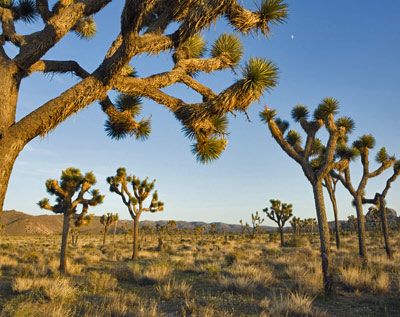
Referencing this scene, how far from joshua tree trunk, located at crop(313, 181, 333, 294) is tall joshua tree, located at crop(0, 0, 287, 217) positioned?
345cm

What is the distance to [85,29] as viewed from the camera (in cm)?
916

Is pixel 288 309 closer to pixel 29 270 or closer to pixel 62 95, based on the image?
pixel 62 95

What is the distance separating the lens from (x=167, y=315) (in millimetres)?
7855

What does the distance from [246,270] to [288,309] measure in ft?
16.8

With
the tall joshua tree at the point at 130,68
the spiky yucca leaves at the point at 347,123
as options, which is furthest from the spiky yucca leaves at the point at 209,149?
the spiky yucca leaves at the point at 347,123

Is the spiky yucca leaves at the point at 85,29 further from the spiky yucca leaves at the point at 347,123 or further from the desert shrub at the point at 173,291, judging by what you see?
the spiky yucca leaves at the point at 347,123

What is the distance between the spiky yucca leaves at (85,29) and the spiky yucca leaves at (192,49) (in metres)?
2.30

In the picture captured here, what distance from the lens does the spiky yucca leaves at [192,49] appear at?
27.6ft

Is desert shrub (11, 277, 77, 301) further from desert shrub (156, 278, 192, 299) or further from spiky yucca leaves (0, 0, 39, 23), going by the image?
spiky yucca leaves (0, 0, 39, 23)

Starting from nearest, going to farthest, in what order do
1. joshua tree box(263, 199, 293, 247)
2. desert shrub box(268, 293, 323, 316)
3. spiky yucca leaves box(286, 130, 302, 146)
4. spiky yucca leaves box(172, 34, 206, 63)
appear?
desert shrub box(268, 293, 323, 316), spiky yucca leaves box(172, 34, 206, 63), spiky yucca leaves box(286, 130, 302, 146), joshua tree box(263, 199, 293, 247)

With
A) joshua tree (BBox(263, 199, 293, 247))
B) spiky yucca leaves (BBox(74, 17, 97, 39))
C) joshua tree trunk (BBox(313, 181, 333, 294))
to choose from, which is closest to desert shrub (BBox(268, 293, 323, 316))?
joshua tree trunk (BBox(313, 181, 333, 294))

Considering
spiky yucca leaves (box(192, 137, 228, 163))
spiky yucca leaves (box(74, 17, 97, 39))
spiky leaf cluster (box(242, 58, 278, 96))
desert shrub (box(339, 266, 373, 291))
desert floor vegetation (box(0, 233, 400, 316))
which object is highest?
spiky yucca leaves (box(74, 17, 97, 39))

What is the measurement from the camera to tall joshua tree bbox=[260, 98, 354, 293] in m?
10.3

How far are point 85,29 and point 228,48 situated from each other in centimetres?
334
